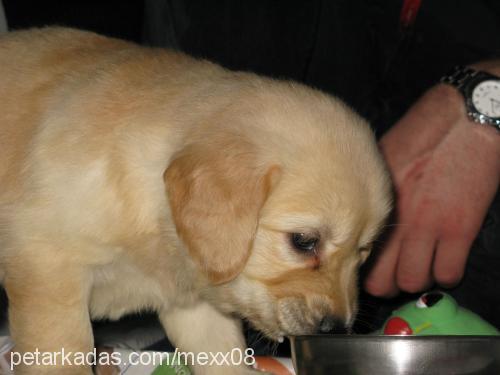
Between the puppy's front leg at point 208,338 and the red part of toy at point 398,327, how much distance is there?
1.76 ft

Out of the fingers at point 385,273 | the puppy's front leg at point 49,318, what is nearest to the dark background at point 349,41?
the fingers at point 385,273

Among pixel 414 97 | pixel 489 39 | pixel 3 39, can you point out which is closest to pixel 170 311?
pixel 3 39

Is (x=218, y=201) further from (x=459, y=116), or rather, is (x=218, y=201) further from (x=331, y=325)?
(x=459, y=116)

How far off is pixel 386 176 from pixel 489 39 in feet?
5.42

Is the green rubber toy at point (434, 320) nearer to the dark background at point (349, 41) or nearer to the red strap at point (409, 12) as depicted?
the dark background at point (349, 41)

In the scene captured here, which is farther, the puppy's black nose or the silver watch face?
the silver watch face

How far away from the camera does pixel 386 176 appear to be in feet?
7.36

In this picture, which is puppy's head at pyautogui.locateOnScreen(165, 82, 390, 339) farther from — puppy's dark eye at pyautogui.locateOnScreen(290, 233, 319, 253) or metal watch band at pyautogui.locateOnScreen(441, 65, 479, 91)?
metal watch band at pyautogui.locateOnScreen(441, 65, 479, 91)

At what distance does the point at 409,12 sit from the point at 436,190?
3.18ft

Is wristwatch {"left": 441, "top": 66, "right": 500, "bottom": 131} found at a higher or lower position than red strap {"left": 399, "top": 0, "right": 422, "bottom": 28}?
lower

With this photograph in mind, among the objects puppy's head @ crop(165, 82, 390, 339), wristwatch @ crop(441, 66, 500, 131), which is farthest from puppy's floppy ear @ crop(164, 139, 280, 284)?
wristwatch @ crop(441, 66, 500, 131)

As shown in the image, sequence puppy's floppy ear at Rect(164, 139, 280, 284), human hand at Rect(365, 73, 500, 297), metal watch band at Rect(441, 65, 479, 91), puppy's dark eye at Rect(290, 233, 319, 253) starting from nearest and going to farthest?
puppy's floppy ear at Rect(164, 139, 280, 284) < puppy's dark eye at Rect(290, 233, 319, 253) < human hand at Rect(365, 73, 500, 297) < metal watch band at Rect(441, 65, 479, 91)

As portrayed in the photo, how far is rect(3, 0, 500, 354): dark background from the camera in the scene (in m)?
3.52

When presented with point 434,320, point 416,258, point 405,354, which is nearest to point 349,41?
point 416,258
